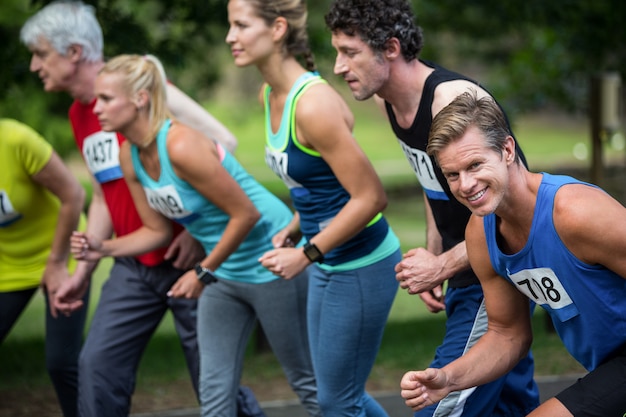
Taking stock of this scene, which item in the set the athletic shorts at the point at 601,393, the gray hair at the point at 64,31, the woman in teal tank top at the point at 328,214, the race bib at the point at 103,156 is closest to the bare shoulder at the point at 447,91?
the woman in teal tank top at the point at 328,214

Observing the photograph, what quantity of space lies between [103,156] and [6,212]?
586 mm

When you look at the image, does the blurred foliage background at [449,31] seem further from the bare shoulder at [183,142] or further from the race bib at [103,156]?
the bare shoulder at [183,142]

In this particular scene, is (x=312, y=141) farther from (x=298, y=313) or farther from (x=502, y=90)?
(x=502, y=90)

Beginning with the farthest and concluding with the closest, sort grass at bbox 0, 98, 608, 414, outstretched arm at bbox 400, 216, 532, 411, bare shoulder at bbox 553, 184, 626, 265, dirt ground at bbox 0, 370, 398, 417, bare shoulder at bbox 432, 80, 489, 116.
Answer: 1. grass at bbox 0, 98, 608, 414
2. dirt ground at bbox 0, 370, 398, 417
3. bare shoulder at bbox 432, 80, 489, 116
4. outstretched arm at bbox 400, 216, 532, 411
5. bare shoulder at bbox 553, 184, 626, 265

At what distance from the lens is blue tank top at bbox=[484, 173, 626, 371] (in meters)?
3.07

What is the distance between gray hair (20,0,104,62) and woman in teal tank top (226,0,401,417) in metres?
1.00

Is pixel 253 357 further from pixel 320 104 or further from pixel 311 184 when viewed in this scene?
pixel 320 104

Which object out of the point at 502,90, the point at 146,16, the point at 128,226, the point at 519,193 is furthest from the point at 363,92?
the point at 502,90

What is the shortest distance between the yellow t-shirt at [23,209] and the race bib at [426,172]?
77.9 inches

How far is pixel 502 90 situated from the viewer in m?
12.9

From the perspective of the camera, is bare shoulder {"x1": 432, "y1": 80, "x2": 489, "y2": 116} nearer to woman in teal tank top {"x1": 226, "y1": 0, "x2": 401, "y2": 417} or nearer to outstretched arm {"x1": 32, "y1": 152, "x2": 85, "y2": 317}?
woman in teal tank top {"x1": 226, "y1": 0, "x2": 401, "y2": 417}

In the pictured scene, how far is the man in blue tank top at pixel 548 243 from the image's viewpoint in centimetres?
301

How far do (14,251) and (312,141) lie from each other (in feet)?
6.39

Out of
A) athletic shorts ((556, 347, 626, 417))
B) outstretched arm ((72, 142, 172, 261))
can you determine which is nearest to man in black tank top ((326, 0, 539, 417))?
athletic shorts ((556, 347, 626, 417))
